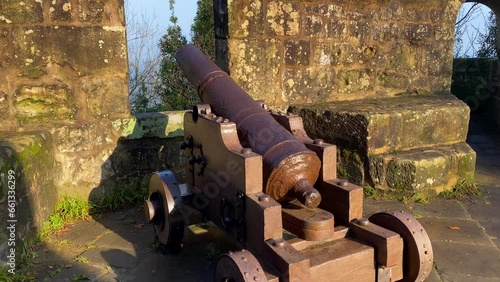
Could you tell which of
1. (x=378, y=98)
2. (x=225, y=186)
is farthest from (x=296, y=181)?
(x=378, y=98)

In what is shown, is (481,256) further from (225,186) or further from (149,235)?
(149,235)

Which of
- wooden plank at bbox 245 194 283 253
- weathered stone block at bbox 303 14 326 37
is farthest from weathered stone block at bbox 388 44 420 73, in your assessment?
wooden plank at bbox 245 194 283 253

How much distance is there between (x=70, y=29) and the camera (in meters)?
3.75

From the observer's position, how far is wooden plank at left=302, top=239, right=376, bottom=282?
2.22 meters

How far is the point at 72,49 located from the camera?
149 inches

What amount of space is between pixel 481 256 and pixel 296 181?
1450mm

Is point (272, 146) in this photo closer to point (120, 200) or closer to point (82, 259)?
point (82, 259)

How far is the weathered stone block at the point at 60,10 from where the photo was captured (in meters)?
3.66

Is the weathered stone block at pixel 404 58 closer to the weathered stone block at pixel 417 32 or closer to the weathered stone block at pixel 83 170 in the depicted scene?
the weathered stone block at pixel 417 32

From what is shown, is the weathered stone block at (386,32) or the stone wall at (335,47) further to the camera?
the weathered stone block at (386,32)

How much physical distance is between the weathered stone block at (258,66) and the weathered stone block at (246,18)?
0.08m

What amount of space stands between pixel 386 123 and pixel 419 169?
1.52ft

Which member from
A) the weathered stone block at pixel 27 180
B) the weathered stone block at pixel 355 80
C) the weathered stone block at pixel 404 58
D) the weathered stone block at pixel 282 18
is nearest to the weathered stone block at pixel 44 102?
the weathered stone block at pixel 27 180

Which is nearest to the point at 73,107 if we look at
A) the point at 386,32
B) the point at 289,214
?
the point at 289,214
